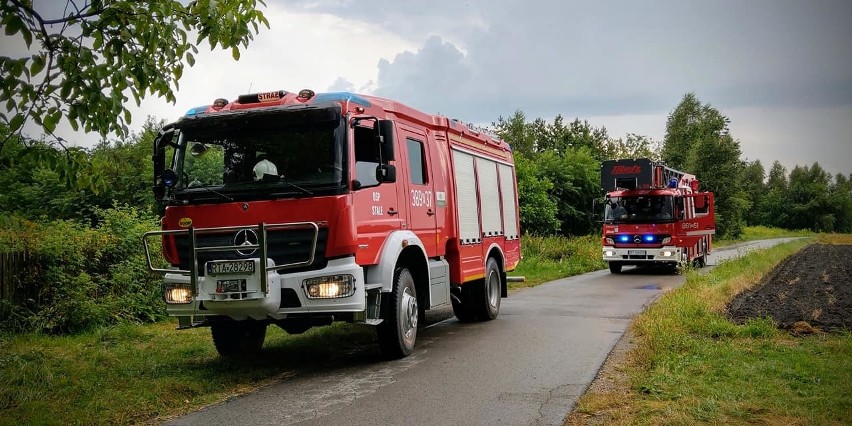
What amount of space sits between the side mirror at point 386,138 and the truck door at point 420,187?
2.57 feet

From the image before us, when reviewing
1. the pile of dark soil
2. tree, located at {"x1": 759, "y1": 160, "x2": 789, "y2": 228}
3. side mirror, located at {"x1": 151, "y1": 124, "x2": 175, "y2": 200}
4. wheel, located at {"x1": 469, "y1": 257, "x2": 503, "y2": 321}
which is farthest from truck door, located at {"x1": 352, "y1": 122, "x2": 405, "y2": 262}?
tree, located at {"x1": 759, "y1": 160, "x2": 789, "y2": 228}

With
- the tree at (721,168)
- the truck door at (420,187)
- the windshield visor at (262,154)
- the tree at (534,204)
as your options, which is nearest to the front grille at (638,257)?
the tree at (534,204)

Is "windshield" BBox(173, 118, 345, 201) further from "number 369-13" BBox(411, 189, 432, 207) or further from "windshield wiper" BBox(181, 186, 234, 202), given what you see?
"number 369-13" BBox(411, 189, 432, 207)

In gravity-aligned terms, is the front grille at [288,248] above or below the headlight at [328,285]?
above

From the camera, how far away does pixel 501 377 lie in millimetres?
7836

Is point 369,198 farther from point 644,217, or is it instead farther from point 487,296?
point 644,217

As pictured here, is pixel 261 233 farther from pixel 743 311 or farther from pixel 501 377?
pixel 743 311

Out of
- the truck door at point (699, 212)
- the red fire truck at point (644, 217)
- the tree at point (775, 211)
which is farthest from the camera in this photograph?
the tree at point (775, 211)

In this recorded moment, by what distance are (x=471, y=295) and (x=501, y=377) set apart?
465cm

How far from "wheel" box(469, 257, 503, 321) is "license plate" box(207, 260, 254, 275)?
5.42 m

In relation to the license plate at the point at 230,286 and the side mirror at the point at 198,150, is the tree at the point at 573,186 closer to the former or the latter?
the side mirror at the point at 198,150

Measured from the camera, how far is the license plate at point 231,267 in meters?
7.64

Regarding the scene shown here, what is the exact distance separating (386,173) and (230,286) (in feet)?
6.62

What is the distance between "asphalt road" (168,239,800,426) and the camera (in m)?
6.27
